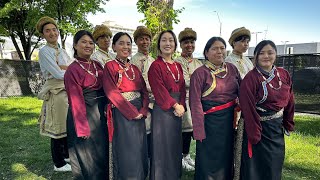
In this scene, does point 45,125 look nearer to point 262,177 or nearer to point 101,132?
point 101,132

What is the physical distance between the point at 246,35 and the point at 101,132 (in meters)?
2.21

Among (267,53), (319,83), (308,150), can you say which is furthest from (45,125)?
(319,83)

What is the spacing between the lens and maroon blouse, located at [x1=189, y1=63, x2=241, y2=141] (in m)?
2.74

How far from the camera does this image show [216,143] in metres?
2.82

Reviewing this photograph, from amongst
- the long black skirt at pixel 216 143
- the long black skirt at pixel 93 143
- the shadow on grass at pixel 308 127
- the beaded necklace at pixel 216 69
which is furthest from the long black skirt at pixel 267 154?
the shadow on grass at pixel 308 127

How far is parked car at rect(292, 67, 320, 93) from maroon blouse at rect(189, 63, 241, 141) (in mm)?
5907

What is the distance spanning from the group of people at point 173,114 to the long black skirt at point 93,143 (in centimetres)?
1

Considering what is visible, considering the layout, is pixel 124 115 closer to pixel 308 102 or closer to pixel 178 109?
pixel 178 109

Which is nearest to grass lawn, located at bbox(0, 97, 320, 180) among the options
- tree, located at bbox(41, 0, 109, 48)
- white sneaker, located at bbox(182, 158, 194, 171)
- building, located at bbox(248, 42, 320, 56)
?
white sneaker, located at bbox(182, 158, 194, 171)

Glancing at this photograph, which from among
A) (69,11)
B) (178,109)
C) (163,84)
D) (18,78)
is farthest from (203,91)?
(18,78)

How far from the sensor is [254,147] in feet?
8.85

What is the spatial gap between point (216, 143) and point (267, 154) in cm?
52

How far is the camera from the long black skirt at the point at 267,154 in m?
2.66

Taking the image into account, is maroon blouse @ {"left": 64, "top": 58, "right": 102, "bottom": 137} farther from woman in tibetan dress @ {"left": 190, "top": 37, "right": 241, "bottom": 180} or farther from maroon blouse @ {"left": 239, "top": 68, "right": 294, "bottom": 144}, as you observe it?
maroon blouse @ {"left": 239, "top": 68, "right": 294, "bottom": 144}
